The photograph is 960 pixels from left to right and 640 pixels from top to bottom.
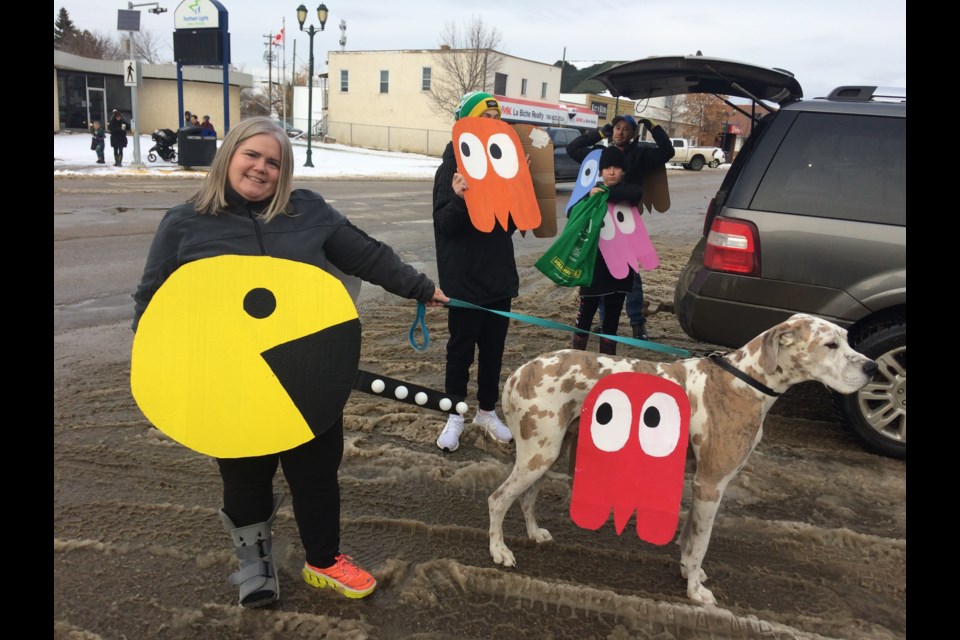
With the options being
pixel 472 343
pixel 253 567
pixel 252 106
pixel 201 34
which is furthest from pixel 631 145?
pixel 252 106

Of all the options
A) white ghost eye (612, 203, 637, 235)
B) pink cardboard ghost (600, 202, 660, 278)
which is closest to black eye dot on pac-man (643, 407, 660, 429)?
pink cardboard ghost (600, 202, 660, 278)

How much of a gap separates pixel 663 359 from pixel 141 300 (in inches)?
166

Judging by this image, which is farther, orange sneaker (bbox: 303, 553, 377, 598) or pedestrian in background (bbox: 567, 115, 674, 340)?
pedestrian in background (bbox: 567, 115, 674, 340)

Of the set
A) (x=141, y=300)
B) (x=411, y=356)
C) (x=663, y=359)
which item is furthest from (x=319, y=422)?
(x=663, y=359)

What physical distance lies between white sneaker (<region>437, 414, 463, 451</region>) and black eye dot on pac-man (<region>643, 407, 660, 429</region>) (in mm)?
1506

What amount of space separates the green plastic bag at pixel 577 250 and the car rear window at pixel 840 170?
103cm

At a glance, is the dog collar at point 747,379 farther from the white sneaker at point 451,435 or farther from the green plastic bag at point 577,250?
the green plastic bag at point 577,250

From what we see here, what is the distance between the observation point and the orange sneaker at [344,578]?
259cm

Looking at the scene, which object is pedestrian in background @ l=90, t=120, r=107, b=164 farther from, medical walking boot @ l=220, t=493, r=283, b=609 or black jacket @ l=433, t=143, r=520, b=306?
medical walking boot @ l=220, t=493, r=283, b=609

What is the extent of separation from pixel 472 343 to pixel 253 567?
5.78 ft

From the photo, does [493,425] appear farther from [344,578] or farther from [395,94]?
[395,94]

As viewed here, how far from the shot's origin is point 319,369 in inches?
94.0

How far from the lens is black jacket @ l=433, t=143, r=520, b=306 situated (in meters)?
3.63

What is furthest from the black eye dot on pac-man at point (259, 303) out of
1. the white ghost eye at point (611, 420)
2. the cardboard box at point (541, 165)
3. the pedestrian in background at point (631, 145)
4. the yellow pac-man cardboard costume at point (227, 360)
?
the pedestrian in background at point (631, 145)
